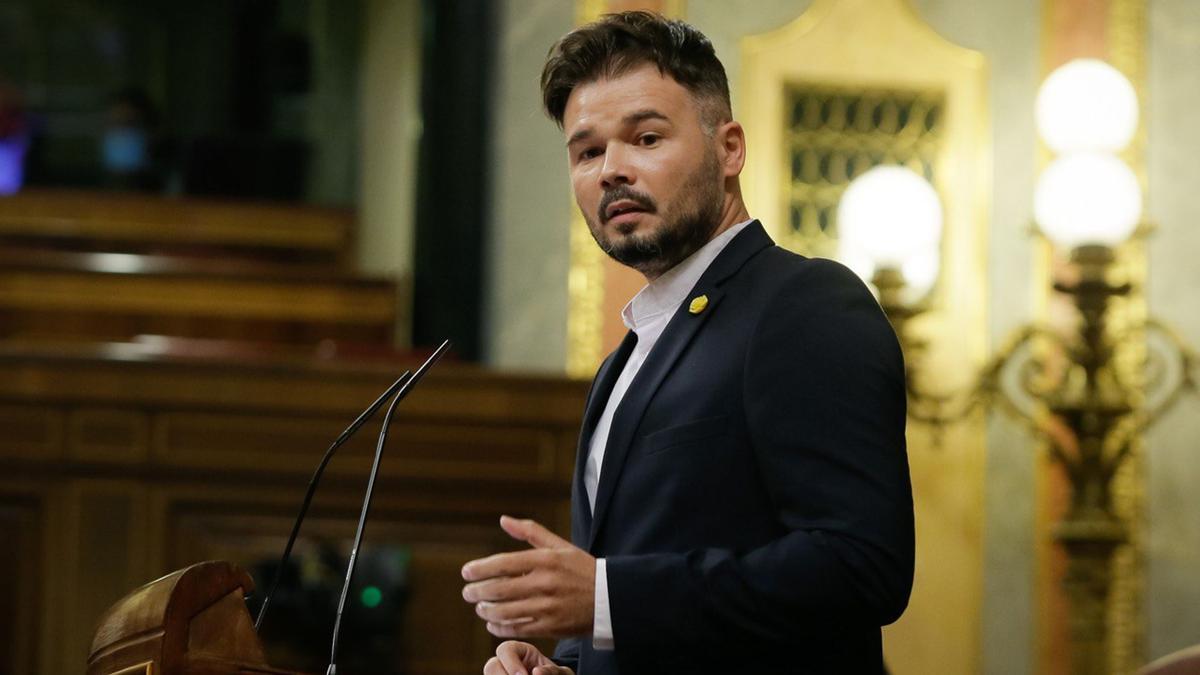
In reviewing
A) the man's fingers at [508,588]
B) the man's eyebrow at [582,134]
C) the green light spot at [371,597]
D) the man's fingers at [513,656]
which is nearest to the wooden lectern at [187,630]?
the man's fingers at [508,588]

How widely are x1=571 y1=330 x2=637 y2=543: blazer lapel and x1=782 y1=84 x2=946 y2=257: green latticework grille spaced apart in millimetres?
3401

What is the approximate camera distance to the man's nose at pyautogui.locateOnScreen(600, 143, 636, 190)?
163cm

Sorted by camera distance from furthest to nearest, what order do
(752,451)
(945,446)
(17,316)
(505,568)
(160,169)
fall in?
(160,169)
(17,316)
(945,446)
(752,451)
(505,568)

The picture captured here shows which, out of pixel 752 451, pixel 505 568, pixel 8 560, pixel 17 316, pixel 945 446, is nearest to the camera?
pixel 505 568

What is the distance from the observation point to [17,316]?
5945 millimetres

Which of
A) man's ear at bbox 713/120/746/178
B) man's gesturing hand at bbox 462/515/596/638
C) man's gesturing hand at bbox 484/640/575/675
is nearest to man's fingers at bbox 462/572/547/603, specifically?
man's gesturing hand at bbox 462/515/596/638

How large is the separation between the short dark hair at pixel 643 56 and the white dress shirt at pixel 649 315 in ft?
0.44

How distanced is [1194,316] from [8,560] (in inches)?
137

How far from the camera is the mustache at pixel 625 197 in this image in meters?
1.63

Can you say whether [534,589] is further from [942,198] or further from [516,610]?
[942,198]

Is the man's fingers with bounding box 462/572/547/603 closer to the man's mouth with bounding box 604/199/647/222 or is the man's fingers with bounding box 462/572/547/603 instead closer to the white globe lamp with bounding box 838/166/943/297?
the man's mouth with bounding box 604/199/647/222

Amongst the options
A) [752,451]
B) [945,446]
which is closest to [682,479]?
[752,451]

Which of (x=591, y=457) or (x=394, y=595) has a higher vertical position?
(x=591, y=457)

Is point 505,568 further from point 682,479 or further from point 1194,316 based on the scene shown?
point 1194,316
